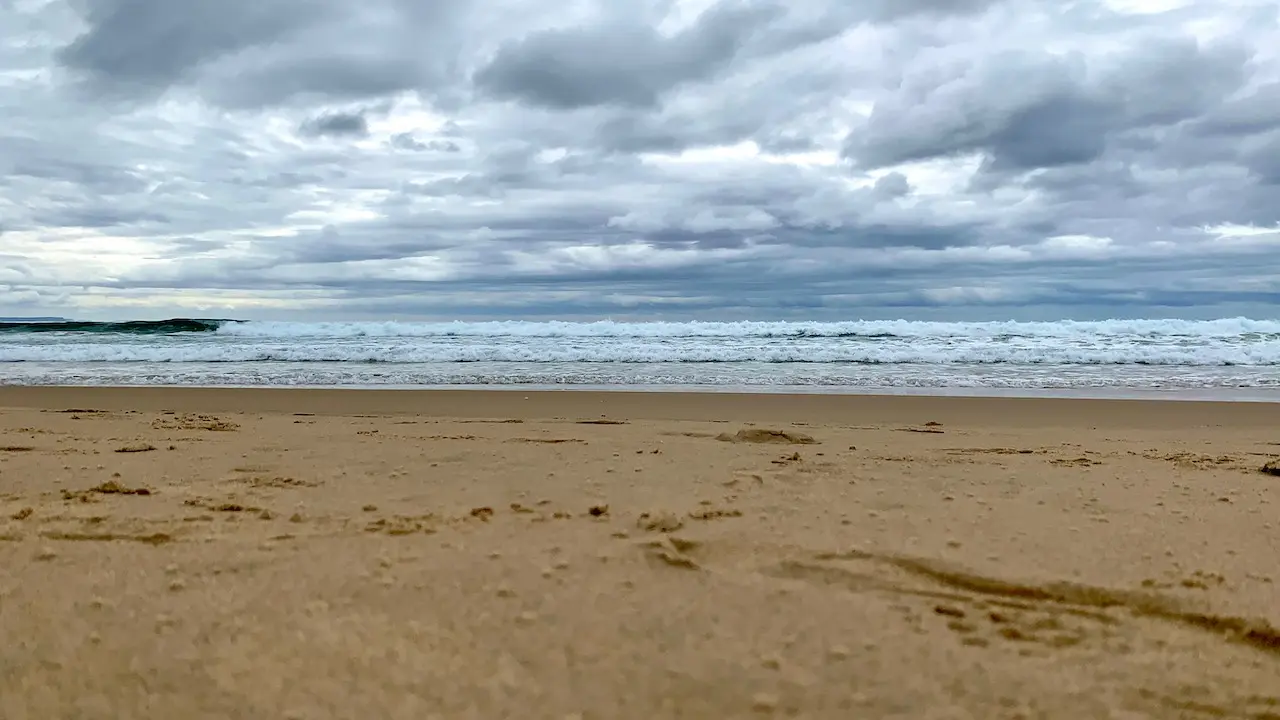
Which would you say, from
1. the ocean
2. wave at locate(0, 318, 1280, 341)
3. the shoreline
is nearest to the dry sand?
the shoreline

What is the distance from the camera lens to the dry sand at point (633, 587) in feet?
6.13

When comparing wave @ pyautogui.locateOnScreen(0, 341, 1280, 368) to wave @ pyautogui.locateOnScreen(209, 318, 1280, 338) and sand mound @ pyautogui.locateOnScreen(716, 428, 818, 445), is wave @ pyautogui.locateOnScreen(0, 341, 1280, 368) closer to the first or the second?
wave @ pyautogui.locateOnScreen(209, 318, 1280, 338)

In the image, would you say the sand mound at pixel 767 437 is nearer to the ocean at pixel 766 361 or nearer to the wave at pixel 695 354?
the ocean at pixel 766 361

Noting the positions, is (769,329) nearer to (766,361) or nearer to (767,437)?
(766,361)

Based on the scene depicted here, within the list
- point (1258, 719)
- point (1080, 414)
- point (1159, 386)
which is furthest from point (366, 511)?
point (1159, 386)

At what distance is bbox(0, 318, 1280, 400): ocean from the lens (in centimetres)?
1383

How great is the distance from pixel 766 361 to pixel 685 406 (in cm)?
887

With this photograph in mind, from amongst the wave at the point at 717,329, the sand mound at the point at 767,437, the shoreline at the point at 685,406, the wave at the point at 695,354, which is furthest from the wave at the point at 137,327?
the sand mound at the point at 767,437

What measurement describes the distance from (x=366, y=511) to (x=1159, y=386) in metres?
13.2

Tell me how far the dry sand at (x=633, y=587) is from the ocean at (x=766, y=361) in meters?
8.55

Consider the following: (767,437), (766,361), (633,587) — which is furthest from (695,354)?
(633,587)

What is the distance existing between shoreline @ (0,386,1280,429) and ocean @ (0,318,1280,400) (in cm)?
139

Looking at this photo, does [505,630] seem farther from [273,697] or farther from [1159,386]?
[1159,386]

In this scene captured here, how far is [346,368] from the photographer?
17578 millimetres
